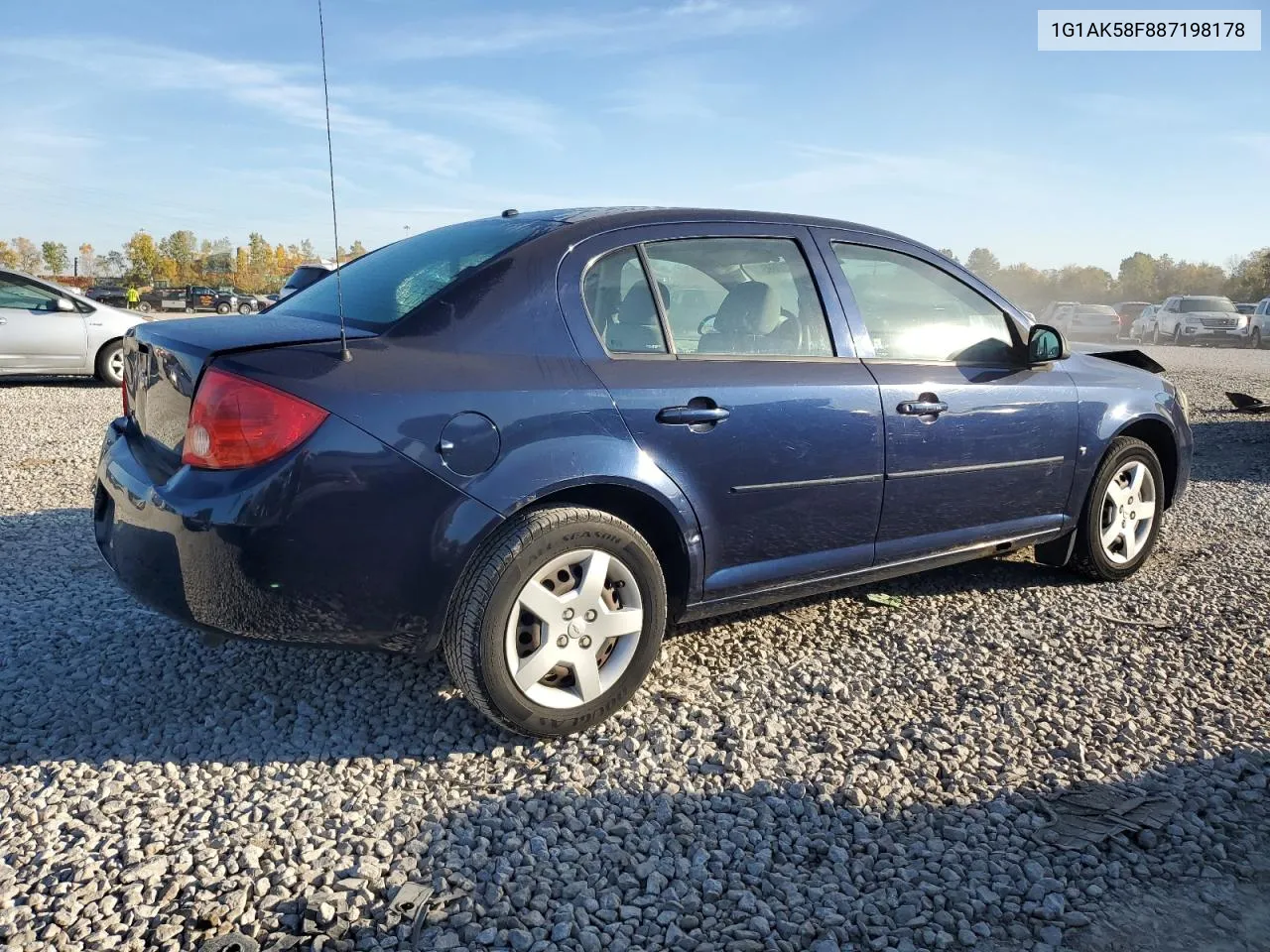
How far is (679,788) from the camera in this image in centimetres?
278

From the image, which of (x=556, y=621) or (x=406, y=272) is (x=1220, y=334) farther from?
(x=556, y=621)

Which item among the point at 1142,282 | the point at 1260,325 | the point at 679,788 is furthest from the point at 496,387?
the point at 1142,282

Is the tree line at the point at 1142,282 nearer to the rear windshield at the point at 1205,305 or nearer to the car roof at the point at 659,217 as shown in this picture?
the rear windshield at the point at 1205,305

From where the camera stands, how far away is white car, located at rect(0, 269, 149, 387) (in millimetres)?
11250

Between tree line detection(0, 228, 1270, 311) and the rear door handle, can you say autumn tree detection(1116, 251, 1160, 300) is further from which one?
the rear door handle

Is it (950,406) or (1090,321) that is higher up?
(1090,321)

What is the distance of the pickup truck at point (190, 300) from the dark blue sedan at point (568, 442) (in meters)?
47.1

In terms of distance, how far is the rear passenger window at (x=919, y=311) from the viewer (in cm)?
386

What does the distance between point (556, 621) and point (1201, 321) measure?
102 feet

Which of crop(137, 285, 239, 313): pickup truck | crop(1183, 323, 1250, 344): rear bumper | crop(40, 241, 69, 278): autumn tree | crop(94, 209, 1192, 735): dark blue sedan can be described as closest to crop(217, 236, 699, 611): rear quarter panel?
crop(94, 209, 1192, 735): dark blue sedan

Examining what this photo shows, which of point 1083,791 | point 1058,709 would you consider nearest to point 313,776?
point 1083,791

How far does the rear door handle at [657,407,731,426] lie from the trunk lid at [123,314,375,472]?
3.13 ft

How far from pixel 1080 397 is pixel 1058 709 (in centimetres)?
168

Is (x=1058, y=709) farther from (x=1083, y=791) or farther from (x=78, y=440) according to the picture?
(x=78, y=440)
